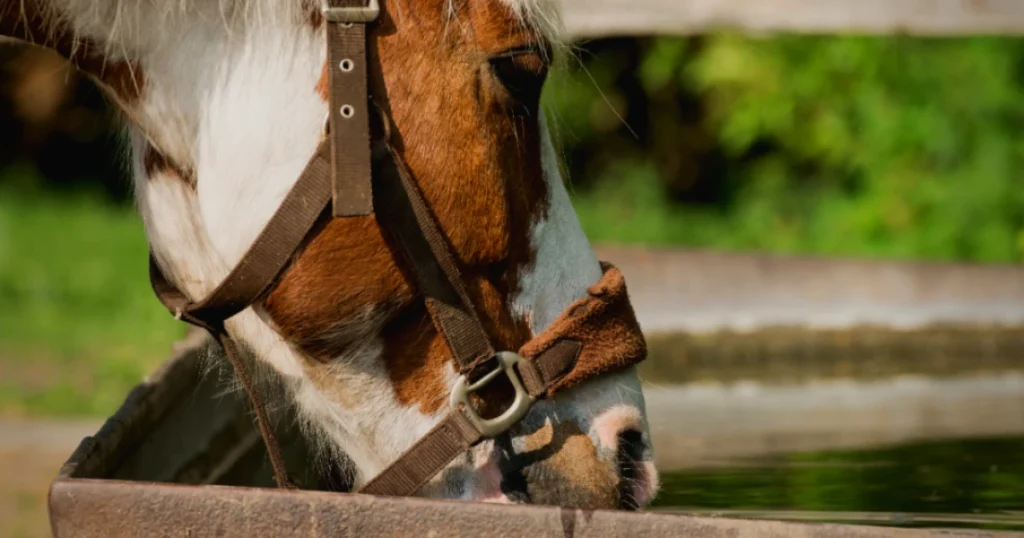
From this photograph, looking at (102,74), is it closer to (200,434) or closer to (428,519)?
(428,519)

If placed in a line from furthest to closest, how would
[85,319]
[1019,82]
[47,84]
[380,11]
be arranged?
[47,84] < [1019,82] < [85,319] < [380,11]

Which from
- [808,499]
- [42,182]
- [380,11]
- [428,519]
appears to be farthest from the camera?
[42,182]

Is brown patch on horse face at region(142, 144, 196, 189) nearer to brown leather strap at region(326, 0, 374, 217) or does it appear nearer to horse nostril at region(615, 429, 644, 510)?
brown leather strap at region(326, 0, 374, 217)

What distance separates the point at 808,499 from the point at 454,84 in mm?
1268

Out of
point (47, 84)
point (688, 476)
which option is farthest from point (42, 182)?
point (688, 476)

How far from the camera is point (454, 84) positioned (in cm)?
211

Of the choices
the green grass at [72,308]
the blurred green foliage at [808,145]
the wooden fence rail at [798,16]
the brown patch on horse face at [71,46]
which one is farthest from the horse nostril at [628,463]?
the blurred green foliage at [808,145]

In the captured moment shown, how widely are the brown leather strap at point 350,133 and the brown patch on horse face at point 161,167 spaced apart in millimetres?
285

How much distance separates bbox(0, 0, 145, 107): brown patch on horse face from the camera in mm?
2119

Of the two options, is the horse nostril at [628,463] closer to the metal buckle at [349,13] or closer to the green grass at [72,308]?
the metal buckle at [349,13]

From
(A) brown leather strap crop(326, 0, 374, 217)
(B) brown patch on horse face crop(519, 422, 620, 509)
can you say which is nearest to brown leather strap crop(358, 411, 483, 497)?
(B) brown patch on horse face crop(519, 422, 620, 509)

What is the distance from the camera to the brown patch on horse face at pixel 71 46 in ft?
6.95

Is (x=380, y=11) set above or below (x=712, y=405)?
above

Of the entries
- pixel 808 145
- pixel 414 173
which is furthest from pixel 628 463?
pixel 808 145
